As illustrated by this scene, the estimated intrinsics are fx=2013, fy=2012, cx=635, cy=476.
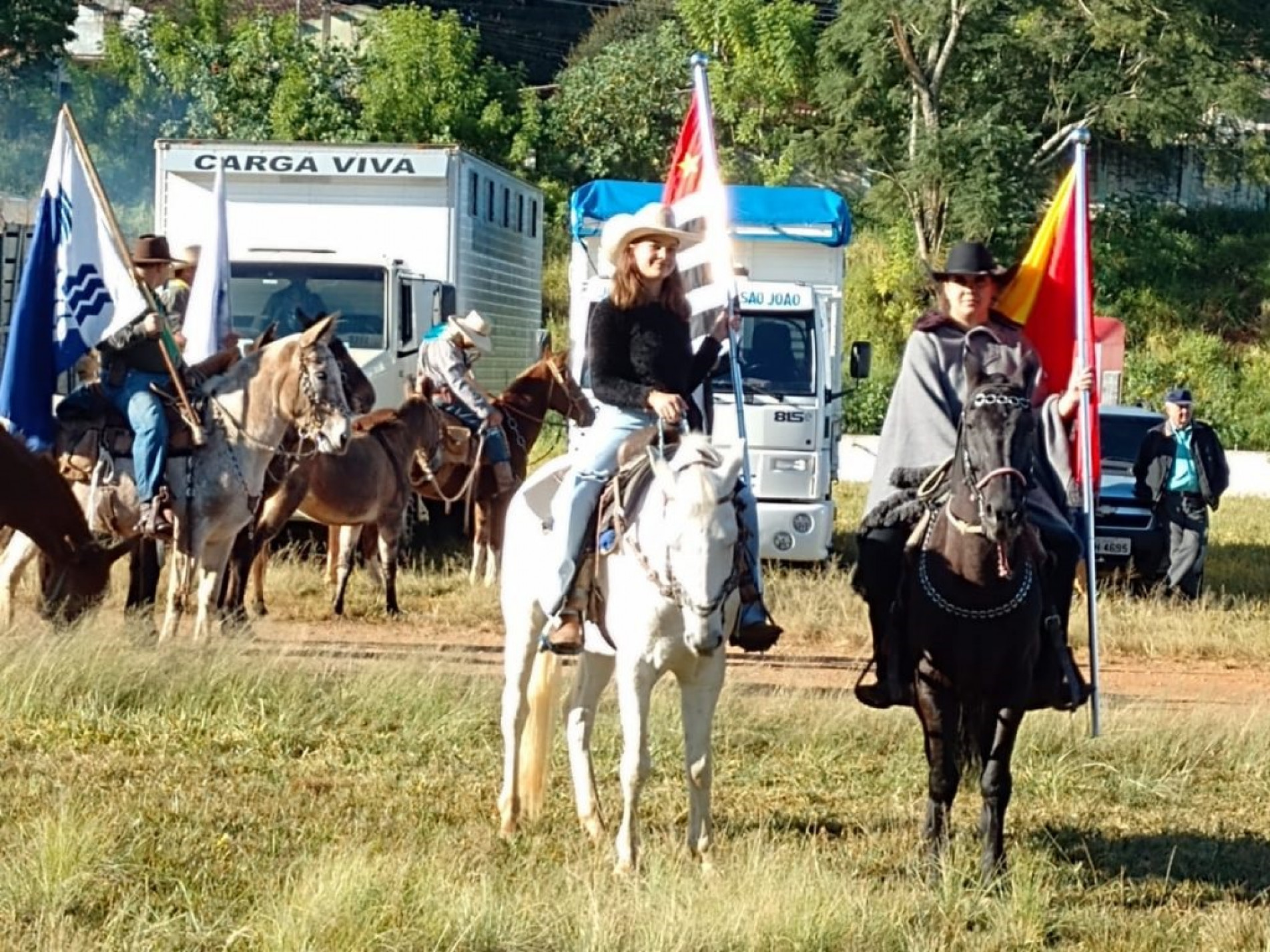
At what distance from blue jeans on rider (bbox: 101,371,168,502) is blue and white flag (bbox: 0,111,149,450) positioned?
53 cm

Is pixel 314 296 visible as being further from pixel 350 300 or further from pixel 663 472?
pixel 663 472

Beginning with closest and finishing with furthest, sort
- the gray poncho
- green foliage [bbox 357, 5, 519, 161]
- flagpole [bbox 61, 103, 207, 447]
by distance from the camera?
the gray poncho, flagpole [bbox 61, 103, 207, 447], green foliage [bbox 357, 5, 519, 161]

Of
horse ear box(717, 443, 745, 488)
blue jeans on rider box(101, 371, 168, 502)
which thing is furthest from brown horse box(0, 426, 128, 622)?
horse ear box(717, 443, 745, 488)

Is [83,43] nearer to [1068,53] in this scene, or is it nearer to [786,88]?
[786,88]

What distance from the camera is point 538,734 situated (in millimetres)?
8633

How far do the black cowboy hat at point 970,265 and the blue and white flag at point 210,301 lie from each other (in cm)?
676

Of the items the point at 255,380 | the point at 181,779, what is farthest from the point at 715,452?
the point at 255,380

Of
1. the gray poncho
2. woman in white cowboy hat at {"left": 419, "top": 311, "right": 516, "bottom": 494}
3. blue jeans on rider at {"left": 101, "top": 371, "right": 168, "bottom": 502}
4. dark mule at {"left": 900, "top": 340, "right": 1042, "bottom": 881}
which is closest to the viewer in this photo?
dark mule at {"left": 900, "top": 340, "right": 1042, "bottom": 881}

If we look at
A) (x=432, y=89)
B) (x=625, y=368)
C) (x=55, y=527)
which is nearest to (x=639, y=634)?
(x=625, y=368)

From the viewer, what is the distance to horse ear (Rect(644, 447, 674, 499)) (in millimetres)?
7477

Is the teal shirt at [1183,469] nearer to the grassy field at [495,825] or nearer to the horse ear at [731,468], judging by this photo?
the grassy field at [495,825]

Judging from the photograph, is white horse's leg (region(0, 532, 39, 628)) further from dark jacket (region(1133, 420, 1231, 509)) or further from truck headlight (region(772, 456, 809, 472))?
dark jacket (region(1133, 420, 1231, 509))

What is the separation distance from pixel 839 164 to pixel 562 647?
3628 centimetres

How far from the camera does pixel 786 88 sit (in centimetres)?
4472
